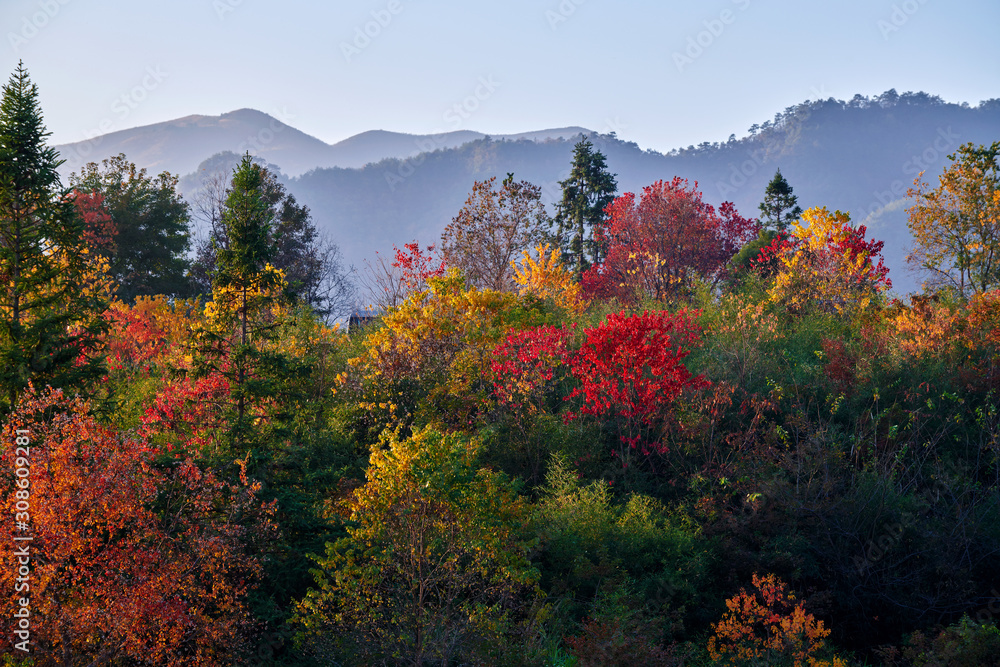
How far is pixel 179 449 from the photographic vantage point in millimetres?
11328

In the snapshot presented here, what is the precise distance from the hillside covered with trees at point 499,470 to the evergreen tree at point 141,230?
48.6 feet

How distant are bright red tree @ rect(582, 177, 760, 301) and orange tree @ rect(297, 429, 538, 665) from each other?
617 inches

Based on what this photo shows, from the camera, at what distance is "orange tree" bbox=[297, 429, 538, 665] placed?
6.94 meters

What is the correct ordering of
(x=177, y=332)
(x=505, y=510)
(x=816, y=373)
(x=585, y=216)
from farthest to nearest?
(x=585, y=216)
(x=177, y=332)
(x=816, y=373)
(x=505, y=510)

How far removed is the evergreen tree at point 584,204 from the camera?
30.1m

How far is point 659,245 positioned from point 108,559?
19811 millimetres

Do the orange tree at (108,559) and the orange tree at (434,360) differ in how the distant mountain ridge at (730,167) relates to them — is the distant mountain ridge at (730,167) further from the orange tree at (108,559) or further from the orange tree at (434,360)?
the orange tree at (108,559)

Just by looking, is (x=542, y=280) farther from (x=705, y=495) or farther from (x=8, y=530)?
(x=8, y=530)

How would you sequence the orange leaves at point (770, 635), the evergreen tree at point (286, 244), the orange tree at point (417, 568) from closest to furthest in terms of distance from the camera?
1. the orange tree at point (417, 568)
2. the orange leaves at point (770, 635)
3. the evergreen tree at point (286, 244)

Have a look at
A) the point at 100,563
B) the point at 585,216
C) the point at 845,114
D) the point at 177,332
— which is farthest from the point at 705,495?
the point at 845,114

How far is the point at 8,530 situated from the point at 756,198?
164 metres

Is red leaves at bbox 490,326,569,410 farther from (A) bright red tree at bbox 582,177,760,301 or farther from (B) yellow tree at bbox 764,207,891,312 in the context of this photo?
(A) bright red tree at bbox 582,177,760,301

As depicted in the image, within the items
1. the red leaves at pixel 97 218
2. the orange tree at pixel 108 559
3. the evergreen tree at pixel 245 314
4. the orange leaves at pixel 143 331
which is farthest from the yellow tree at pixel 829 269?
the red leaves at pixel 97 218

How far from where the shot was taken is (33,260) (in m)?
9.88
